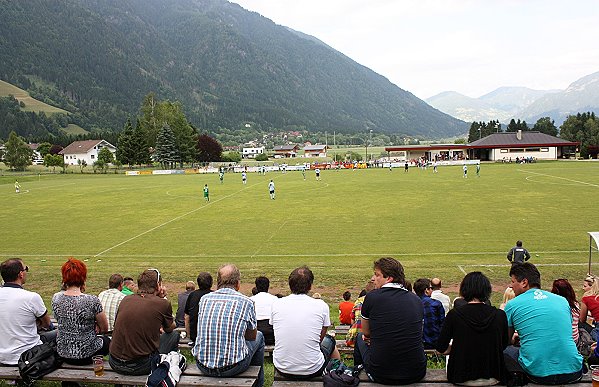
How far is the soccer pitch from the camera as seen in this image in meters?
15.9

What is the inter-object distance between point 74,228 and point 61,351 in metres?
22.2

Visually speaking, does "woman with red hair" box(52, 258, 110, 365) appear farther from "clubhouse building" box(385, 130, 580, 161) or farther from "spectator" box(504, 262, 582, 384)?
"clubhouse building" box(385, 130, 580, 161)

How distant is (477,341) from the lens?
501cm

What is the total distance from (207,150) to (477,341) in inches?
4327

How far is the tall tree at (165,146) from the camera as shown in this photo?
9675 cm

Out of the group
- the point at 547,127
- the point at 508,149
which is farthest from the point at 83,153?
the point at 547,127

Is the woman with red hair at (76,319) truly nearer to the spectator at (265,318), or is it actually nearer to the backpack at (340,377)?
the spectator at (265,318)

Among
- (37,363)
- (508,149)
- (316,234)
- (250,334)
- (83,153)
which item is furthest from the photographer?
(83,153)

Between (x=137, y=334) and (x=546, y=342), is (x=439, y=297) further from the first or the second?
(x=137, y=334)

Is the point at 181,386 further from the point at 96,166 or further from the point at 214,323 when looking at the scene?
the point at 96,166

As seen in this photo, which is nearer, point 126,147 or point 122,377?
point 122,377

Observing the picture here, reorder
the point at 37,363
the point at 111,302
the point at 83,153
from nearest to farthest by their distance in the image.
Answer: the point at 37,363 → the point at 111,302 → the point at 83,153

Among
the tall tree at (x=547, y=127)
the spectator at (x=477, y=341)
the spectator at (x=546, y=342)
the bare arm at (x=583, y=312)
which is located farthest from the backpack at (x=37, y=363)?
the tall tree at (x=547, y=127)

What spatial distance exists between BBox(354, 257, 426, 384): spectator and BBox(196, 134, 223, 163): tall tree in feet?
350
